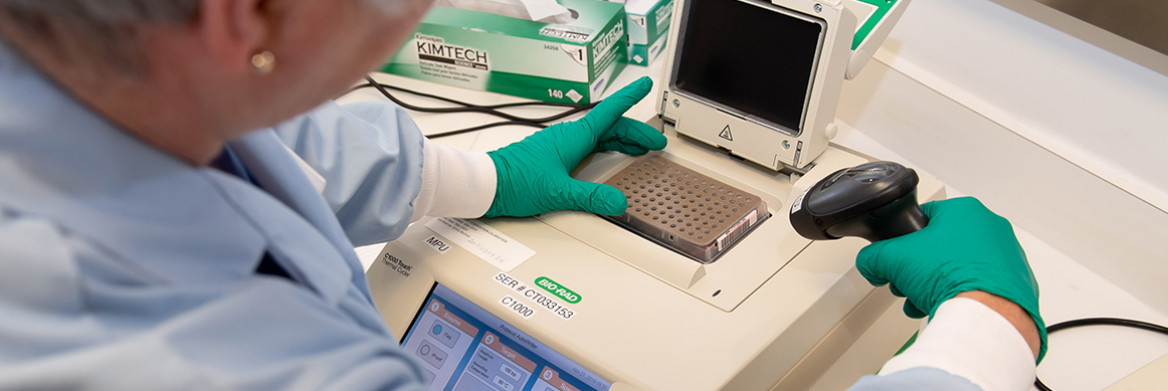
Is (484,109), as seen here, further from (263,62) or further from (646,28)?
(263,62)

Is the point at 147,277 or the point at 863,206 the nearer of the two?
the point at 147,277

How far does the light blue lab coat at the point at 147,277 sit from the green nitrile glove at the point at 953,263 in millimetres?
511

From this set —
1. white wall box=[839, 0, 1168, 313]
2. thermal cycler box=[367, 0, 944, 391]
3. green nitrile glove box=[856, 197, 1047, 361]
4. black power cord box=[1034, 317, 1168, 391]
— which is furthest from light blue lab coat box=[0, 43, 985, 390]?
white wall box=[839, 0, 1168, 313]

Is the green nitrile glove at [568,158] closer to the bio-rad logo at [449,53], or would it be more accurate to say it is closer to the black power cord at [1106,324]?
the bio-rad logo at [449,53]

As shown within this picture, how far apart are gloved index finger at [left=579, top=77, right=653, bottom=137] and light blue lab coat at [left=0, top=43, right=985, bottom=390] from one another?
21.1 inches

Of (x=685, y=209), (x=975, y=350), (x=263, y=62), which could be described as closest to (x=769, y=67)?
(x=685, y=209)

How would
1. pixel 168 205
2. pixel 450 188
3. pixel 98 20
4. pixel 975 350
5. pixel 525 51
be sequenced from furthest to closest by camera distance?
pixel 525 51 → pixel 450 188 → pixel 975 350 → pixel 168 205 → pixel 98 20

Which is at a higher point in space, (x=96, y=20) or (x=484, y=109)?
(x=96, y=20)

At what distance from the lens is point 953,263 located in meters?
0.81

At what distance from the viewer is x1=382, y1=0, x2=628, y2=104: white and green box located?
1.34 m

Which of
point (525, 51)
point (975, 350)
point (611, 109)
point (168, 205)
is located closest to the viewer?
point (168, 205)

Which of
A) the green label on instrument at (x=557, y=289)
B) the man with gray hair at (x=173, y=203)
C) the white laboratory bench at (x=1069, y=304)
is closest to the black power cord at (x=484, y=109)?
the white laboratory bench at (x=1069, y=304)

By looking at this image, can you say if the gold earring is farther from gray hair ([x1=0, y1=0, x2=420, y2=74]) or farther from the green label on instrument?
the green label on instrument

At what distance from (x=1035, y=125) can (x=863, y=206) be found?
1.81 feet
